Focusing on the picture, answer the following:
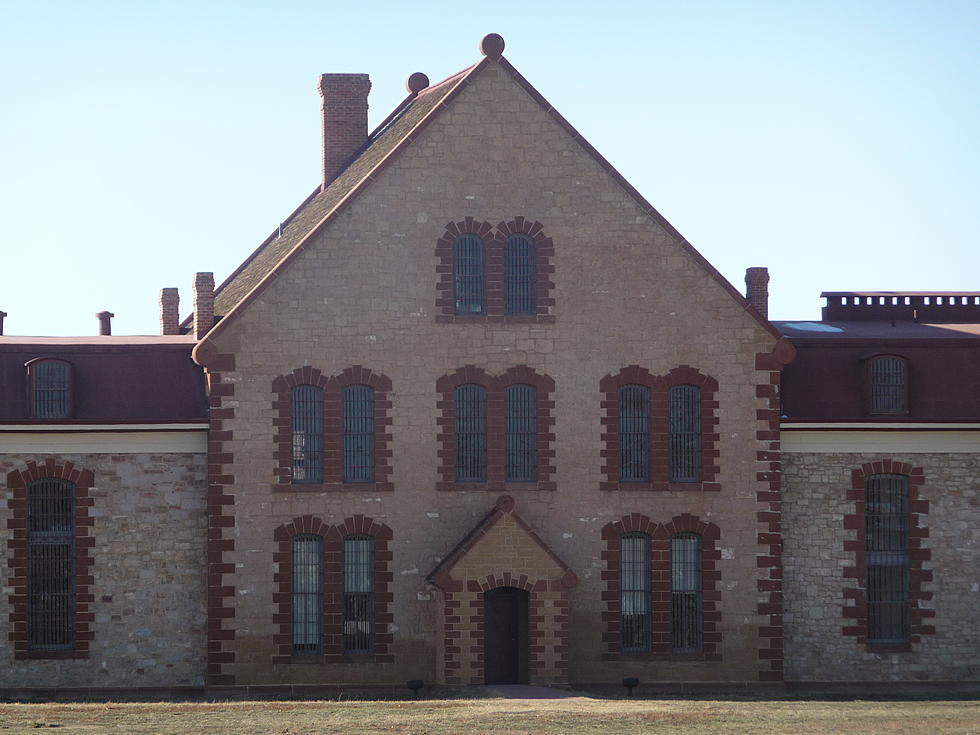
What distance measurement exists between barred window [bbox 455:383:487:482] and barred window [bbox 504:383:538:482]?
54 centimetres

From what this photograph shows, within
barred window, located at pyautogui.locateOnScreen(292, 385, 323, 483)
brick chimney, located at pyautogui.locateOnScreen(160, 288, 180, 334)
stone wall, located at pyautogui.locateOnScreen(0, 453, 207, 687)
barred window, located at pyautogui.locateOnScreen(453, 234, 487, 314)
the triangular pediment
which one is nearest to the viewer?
the triangular pediment

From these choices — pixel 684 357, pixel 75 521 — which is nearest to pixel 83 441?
pixel 75 521

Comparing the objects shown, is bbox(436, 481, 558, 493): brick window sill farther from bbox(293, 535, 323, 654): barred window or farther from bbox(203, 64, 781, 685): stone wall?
bbox(293, 535, 323, 654): barred window

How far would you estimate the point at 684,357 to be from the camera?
4038 centimetres

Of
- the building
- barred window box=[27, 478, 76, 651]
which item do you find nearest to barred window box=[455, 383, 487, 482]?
the building

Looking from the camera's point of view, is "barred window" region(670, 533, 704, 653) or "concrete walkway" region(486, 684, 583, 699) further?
"barred window" region(670, 533, 704, 653)

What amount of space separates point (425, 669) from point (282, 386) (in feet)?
23.1

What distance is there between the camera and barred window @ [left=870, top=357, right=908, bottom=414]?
4191 centimetres

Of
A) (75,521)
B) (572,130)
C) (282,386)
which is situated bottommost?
(75,521)

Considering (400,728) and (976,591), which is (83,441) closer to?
Result: (400,728)

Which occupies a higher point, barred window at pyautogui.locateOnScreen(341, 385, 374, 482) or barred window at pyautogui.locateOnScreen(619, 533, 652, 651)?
barred window at pyautogui.locateOnScreen(341, 385, 374, 482)

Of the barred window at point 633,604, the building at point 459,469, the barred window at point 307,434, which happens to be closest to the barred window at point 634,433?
Answer: the building at point 459,469

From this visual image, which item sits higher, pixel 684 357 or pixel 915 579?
pixel 684 357

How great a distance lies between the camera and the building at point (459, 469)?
129ft
